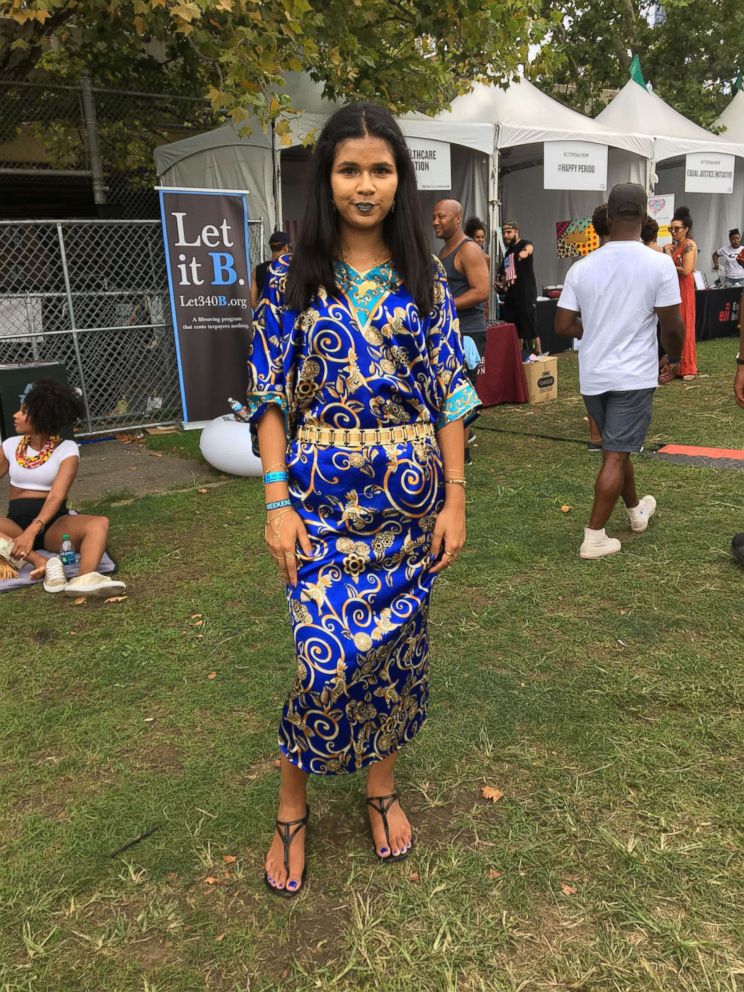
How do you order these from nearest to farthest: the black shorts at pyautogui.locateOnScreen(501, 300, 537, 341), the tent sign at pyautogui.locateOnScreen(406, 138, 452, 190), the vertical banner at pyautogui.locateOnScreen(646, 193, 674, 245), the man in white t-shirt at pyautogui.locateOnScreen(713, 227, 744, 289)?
the tent sign at pyautogui.locateOnScreen(406, 138, 452, 190), the black shorts at pyautogui.locateOnScreen(501, 300, 537, 341), the vertical banner at pyautogui.locateOnScreen(646, 193, 674, 245), the man in white t-shirt at pyautogui.locateOnScreen(713, 227, 744, 289)

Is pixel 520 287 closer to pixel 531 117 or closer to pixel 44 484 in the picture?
pixel 531 117

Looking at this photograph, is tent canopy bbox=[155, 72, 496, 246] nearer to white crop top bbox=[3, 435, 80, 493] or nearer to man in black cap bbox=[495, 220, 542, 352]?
man in black cap bbox=[495, 220, 542, 352]

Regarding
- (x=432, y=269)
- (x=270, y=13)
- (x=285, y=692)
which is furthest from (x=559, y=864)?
(x=270, y=13)

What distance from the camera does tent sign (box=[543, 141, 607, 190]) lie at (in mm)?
12766

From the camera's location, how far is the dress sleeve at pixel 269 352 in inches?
81.4

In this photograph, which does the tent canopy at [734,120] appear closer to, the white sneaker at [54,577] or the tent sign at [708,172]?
the tent sign at [708,172]

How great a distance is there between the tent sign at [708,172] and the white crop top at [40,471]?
13.9 meters

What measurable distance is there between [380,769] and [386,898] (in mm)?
357

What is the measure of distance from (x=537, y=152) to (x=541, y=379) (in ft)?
25.8

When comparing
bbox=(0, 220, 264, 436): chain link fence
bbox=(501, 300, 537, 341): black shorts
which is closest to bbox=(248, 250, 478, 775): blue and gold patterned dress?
bbox=(0, 220, 264, 436): chain link fence

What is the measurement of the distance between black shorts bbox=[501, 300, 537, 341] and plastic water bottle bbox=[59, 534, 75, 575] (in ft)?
28.8

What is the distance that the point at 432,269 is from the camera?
2.13 m

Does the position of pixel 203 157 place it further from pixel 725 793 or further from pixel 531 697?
pixel 725 793

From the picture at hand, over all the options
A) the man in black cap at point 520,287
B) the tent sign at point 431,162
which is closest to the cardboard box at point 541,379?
the man in black cap at point 520,287
